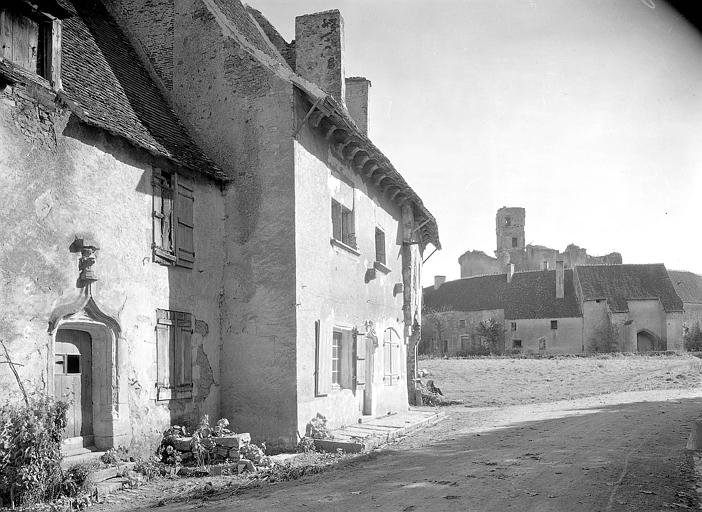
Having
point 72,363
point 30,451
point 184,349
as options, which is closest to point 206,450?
point 184,349

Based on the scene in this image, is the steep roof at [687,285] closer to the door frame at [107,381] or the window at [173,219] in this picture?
the window at [173,219]

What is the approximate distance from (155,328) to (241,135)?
4.04 metres

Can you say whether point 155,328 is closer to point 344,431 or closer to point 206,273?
point 206,273

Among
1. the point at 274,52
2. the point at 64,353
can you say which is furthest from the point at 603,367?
the point at 64,353

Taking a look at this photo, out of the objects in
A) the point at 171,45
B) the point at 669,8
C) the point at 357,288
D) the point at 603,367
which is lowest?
the point at 603,367

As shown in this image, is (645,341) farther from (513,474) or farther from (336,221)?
(513,474)

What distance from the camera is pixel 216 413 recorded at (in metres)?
12.2

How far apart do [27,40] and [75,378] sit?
4629mm

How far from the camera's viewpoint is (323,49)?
56.2 feet

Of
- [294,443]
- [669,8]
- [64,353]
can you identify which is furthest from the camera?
[294,443]

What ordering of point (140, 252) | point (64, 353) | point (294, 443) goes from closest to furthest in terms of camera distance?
point (64, 353) → point (140, 252) → point (294, 443)

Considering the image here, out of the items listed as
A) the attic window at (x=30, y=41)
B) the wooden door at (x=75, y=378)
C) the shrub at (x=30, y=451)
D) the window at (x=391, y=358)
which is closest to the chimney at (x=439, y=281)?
the window at (x=391, y=358)

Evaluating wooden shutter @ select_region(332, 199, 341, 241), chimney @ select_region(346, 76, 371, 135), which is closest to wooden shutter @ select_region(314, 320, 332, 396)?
wooden shutter @ select_region(332, 199, 341, 241)

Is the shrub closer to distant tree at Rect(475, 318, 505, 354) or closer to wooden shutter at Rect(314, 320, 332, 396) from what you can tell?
wooden shutter at Rect(314, 320, 332, 396)
